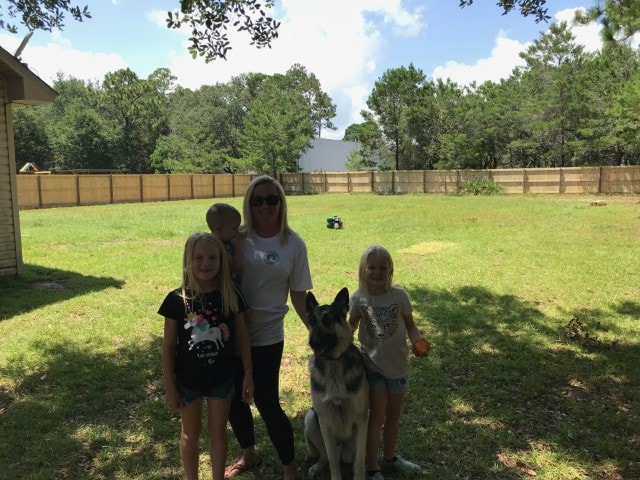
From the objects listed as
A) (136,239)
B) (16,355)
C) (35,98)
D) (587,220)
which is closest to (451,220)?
(587,220)

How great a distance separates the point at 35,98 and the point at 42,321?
495 centimetres

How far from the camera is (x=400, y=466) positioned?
341 cm

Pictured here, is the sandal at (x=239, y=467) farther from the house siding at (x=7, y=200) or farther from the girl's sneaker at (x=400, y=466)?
the house siding at (x=7, y=200)

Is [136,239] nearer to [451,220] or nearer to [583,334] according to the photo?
[451,220]

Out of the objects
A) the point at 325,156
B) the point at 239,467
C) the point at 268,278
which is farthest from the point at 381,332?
the point at 325,156

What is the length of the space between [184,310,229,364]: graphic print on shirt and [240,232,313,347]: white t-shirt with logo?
291 millimetres

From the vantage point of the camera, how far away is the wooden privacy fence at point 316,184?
28.5 meters

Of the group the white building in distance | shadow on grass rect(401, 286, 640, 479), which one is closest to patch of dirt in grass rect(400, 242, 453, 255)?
shadow on grass rect(401, 286, 640, 479)

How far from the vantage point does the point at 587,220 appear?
55.2ft

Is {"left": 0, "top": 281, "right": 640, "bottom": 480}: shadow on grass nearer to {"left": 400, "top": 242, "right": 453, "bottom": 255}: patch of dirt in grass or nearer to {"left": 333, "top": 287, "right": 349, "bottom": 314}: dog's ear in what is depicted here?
{"left": 333, "top": 287, "right": 349, "bottom": 314}: dog's ear

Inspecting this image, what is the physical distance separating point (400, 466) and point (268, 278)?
170 cm

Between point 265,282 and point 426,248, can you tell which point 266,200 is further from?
point 426,248

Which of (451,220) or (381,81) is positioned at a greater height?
(381,81)

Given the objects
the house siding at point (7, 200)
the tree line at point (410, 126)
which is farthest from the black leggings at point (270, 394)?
the tree line at point (410, 126)
